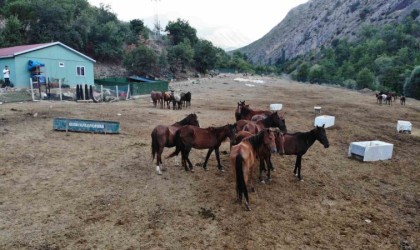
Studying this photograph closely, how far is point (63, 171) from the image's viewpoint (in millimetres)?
8656

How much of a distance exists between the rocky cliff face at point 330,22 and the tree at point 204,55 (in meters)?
73.4

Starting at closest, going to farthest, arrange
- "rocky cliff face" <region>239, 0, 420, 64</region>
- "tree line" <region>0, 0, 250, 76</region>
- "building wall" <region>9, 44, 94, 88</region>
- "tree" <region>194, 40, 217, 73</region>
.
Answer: "building wall" <region>9, 44, 94, 88</region> → "tree line" <region>0, 0, 250, 76</region> → "tree" <region>194, 40, 217, 73</region> → "rocky cliff face" <region>239, 0, 420, 64</region>

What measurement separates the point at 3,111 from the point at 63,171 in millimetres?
11515

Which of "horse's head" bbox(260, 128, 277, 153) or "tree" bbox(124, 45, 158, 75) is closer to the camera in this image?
"horse's head" bbox(260, 128, 277, 153)

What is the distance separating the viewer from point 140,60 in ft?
153

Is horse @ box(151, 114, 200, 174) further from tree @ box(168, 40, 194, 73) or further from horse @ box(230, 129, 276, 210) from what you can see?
tree @ box(168, 40, 194, 73)

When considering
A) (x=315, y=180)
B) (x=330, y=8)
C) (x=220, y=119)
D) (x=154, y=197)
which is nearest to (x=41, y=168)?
(x=154, y=197)

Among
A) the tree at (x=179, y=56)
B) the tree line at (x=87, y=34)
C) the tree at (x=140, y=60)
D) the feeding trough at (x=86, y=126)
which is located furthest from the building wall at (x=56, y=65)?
the tree at (x=179, y=56)

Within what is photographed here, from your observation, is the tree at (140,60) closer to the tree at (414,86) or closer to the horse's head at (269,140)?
the tree at (414,86)

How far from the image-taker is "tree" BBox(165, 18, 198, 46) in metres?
71.8

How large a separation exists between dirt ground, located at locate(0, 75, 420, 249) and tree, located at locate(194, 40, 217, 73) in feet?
185

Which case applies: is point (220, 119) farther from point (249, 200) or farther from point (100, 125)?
point (249, 200)

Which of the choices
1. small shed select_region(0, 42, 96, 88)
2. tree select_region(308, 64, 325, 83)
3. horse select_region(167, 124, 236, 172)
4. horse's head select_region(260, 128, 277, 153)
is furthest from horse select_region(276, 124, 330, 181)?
tree select_region(308, 64, 325, 83)

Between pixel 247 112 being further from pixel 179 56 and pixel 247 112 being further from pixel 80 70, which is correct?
pixel 179 56
